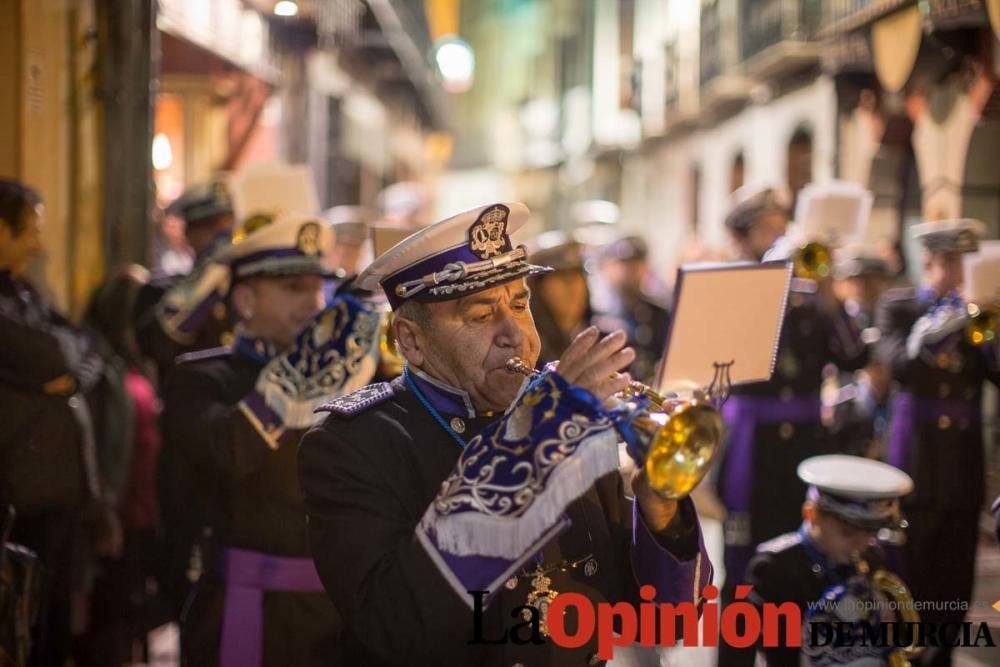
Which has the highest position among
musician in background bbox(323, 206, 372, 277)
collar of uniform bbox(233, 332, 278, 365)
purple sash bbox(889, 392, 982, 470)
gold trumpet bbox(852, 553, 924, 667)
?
musician in background bbox(323, 206, 372, 277)

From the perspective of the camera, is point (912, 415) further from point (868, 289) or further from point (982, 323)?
point (868, 289)

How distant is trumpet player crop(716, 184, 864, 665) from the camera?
6664mm

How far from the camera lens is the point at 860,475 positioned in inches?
183

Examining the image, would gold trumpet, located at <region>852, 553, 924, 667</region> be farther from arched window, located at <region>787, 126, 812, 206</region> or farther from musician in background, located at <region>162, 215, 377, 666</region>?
arched window, located at <region>787, 126, 812, 206</region>

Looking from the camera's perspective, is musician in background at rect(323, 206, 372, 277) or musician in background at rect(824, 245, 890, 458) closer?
musician in background at rect(323, 206, 372, 277)

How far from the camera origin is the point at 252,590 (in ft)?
12.6

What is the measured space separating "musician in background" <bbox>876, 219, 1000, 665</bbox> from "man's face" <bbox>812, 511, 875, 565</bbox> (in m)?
1.22

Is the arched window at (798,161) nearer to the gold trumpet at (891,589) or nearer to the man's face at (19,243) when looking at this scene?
the gold trumpet at (891,589)

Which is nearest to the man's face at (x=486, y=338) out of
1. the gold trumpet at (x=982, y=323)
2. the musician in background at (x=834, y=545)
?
the musician in background at (x=834, y=545)

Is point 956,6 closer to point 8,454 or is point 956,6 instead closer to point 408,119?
point 8,454

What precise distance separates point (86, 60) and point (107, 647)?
3.90 meters

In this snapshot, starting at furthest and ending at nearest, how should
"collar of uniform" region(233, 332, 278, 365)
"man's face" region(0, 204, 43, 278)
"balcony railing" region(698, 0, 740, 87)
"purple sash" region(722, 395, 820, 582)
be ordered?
"balcony railing" region(698, 0, 740, 87)
"purple sash" region(722, 395, 820, 582)
"man's face" region(0, 204, 43, 278)
"collar of uniform" region(233, 332, 278, 365)

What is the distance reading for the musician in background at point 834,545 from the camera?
449cm

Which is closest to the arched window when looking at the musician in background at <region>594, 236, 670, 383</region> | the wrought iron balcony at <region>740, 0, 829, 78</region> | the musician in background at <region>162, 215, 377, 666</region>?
the wrought iron balcony at <region>740, 0, 829, 78</region>
